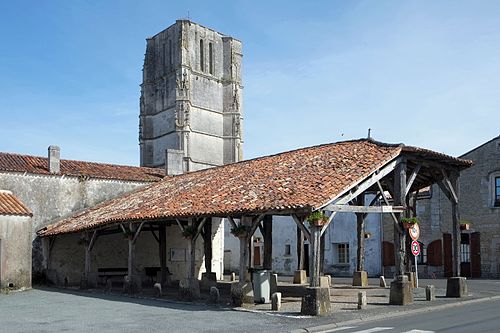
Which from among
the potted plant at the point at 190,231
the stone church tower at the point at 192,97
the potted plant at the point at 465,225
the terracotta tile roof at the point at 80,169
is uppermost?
the stone church tower at the point at 192,97

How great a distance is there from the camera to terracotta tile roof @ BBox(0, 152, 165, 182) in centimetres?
2527

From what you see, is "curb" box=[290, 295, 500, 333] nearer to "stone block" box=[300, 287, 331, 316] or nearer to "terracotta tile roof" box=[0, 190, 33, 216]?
"stone block" box=[300, 287, 331, 316]

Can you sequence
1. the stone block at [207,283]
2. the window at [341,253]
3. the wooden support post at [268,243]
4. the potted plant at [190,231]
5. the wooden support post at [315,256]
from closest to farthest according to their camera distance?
1. the wooden support post at [315,256]
2. the potted plant at [190,231]
3. the wooden support post at [268,243]
4. the stone block at [207,283]
5. the window at [341,253]

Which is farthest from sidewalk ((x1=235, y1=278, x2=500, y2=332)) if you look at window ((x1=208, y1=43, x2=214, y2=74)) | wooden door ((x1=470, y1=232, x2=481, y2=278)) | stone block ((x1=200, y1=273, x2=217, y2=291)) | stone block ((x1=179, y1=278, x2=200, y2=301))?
window ((x1=208, y1=43, x2=214, y2=74))

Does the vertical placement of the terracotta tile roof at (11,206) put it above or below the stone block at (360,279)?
above

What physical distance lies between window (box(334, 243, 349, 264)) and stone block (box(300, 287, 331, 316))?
20127mm

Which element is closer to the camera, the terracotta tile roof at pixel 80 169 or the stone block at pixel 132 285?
the stone block at pixel 132 285

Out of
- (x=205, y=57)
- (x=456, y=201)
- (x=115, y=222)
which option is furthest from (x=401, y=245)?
(x=205, y=57)

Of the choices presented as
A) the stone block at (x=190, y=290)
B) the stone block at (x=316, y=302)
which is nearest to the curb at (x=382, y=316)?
the stone block at (x=316, y=302)

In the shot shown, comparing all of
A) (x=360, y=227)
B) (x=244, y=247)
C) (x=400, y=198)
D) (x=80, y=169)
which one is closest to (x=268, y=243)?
(x=360, y=227)

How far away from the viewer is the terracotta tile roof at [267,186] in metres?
14.4

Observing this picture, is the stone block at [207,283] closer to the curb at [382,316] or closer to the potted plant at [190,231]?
the potted plant at [190,231]

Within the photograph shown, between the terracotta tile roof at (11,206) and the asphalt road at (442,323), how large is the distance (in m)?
14.7

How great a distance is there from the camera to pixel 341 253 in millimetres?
33250
